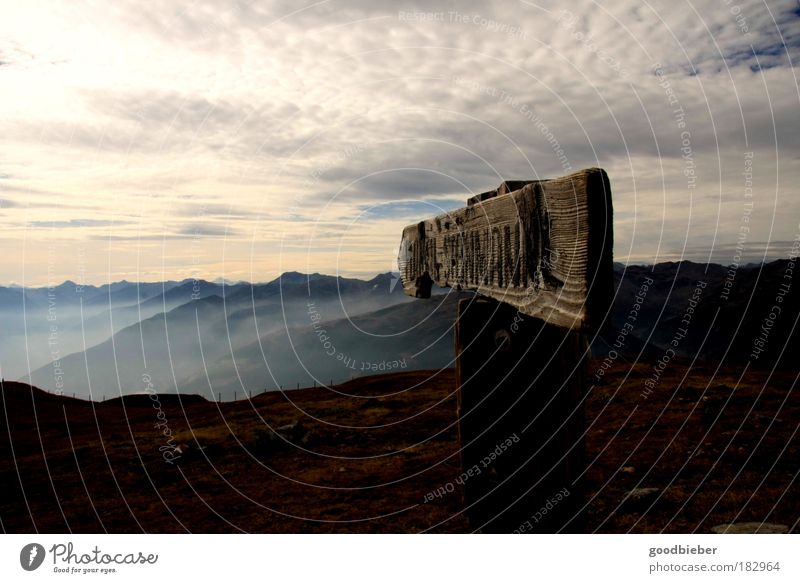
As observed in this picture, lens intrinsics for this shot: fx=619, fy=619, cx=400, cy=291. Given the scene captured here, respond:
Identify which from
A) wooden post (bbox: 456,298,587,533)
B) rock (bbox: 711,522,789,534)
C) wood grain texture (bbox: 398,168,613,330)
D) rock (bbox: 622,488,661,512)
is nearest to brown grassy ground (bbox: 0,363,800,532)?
rock (bbox: 622,488,661,512)

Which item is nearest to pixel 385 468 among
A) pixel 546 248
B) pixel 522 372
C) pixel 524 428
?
pixel 524 428

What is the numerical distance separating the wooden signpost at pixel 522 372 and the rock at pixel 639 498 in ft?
19.8

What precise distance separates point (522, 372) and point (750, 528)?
19.7 ft

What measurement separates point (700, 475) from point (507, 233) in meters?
8.02

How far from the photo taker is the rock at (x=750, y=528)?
6.93 m

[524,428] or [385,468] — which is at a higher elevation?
[524,428]

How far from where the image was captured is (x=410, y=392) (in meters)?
18.7

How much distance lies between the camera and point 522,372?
2.81 metres

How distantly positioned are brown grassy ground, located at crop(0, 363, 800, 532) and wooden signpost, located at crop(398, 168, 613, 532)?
396 centimetres

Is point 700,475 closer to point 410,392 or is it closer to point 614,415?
point 614,415

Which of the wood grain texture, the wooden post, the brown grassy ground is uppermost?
the wood grain texture

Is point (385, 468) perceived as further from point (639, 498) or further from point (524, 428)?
point (524, 428)

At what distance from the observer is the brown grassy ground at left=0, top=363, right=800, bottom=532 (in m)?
8.42

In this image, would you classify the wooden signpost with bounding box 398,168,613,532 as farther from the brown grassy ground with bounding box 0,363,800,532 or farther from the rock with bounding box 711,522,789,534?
the rock with bounding box 711,522,789,534
